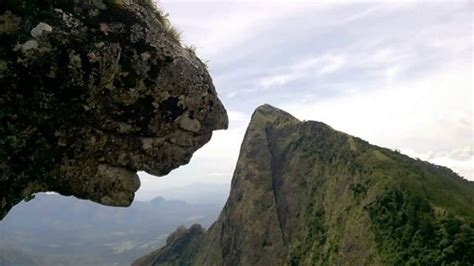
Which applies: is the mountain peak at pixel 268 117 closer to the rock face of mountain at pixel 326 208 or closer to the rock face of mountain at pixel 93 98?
the rock face of mountain at pixel 326 208

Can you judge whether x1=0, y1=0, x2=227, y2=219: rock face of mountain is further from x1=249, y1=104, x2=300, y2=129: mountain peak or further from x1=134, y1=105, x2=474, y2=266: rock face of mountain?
x1=249, y1=104, x2=300, y2=129: mountain peak

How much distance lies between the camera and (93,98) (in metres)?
18.0

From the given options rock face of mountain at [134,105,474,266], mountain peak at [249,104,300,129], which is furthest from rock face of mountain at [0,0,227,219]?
mountain peak at [249,104,300,129]

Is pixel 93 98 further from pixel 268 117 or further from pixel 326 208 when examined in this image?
pixel 268 117

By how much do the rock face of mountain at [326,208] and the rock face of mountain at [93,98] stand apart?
4162 cm

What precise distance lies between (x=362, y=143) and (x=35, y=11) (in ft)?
269

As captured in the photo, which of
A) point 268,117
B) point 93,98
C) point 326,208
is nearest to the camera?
point 93,98

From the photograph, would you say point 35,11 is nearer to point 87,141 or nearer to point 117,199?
point 87,141

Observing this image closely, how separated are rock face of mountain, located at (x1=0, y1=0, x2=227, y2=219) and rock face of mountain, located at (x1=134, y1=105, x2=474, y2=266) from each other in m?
41.6

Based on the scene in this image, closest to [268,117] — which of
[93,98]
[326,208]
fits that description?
[326,208]

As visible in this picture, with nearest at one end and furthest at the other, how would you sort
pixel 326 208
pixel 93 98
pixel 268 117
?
1. pixel 93 98
2. pixel 326 208
3. pixel 268 117

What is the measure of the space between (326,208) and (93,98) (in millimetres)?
78343

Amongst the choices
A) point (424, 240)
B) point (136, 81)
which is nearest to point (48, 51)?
point (136, 81)

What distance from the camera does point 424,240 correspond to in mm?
56188
